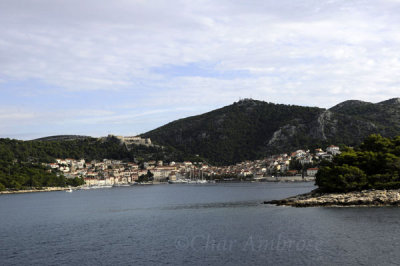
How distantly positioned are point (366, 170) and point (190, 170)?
129730mm

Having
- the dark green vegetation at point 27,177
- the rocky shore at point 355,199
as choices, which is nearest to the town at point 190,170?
the dark green vegetation at point 27,177

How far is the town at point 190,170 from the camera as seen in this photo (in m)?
142

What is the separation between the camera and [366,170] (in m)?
49.9

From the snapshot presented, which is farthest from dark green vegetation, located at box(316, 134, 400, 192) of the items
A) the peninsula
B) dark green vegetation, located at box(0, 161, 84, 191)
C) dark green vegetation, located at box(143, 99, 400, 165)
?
dark green vegetation, located at box(143, 99, 400, 165)

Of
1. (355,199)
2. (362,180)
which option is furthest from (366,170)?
(355,199)

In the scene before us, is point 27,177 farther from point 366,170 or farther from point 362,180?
point 362,180

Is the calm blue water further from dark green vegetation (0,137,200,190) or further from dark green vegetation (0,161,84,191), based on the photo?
dark green vegetation (0,137,200,190)

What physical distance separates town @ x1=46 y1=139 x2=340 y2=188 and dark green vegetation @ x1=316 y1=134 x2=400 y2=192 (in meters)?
78.2

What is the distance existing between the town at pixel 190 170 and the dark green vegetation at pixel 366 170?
78.2 m

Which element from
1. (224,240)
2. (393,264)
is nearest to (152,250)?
(224,240)

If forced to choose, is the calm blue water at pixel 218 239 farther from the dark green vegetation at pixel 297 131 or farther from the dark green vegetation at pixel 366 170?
the dark green vegetation at pixel 297 131

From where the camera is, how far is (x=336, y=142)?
15950 centimetres

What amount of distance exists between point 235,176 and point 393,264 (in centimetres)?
13655

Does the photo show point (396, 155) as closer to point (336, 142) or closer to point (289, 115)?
point (336, 142)
